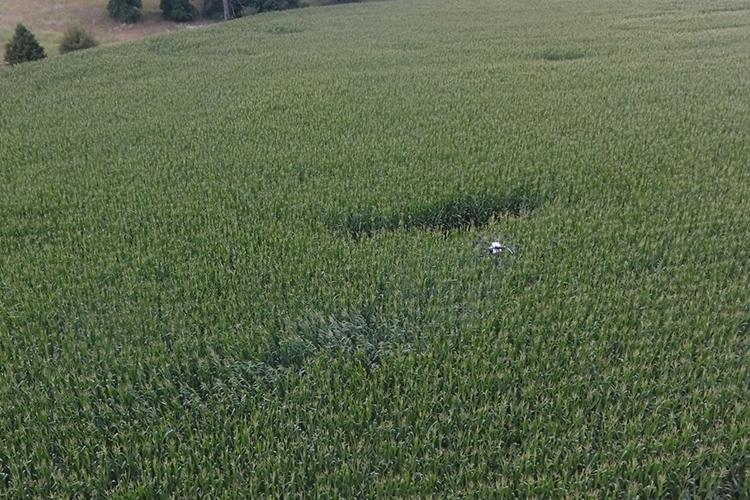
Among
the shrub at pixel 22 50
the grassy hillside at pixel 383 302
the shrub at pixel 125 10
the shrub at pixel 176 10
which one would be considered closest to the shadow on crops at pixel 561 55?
the grassy hillside at pixel 383 302

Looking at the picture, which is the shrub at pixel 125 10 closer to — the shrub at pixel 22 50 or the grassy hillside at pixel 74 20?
the grassy hillside at pixel 74 20

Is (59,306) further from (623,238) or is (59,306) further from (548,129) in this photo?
(548,129)

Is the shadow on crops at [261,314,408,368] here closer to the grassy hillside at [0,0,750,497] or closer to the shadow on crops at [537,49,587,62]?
the grassy hillside at [0,0,750,497]

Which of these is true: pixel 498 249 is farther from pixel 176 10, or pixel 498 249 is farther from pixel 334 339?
pixel 176 10

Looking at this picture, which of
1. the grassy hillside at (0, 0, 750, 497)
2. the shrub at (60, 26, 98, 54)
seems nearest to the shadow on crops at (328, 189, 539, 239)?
the grassy hillside at (0, 0, 750, 497)

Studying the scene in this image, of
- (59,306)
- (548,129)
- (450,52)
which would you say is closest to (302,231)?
(59,306)
